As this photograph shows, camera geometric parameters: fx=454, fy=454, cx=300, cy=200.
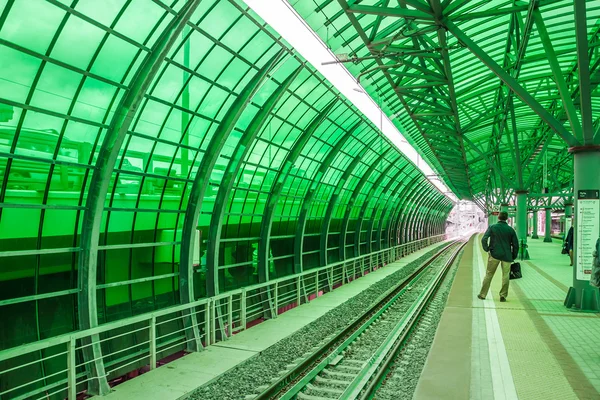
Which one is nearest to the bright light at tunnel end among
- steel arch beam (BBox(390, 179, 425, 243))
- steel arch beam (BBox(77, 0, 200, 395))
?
steel arch beam (BBox(77, 0, 200, 395))

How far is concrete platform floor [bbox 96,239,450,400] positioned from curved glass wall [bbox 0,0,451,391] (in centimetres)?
161

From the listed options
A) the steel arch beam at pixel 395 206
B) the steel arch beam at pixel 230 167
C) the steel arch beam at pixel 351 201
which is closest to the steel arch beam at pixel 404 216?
the steel arch beam at pixel 395 206

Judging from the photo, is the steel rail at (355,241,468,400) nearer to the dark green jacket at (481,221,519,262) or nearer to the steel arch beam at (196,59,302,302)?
the dark green jacket at (481,221,519,262)

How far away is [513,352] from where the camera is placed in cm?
757

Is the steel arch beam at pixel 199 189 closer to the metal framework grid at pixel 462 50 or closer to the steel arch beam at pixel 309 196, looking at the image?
the metal framework grid at pixel 462 50

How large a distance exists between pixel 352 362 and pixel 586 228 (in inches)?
259

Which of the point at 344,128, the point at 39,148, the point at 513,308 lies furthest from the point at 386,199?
the point at 39,148

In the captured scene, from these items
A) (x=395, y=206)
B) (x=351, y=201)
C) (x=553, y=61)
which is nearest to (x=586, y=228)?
(x=553, y=61)

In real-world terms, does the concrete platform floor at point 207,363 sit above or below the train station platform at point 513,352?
below

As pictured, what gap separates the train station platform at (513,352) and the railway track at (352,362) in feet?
3.19

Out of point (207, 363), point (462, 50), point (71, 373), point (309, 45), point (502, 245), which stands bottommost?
point (207, 363)

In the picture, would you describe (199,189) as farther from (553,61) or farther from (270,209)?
(553,61)

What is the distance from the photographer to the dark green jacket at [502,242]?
11500 millimetres

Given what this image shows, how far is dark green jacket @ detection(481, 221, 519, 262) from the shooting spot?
11.5m
